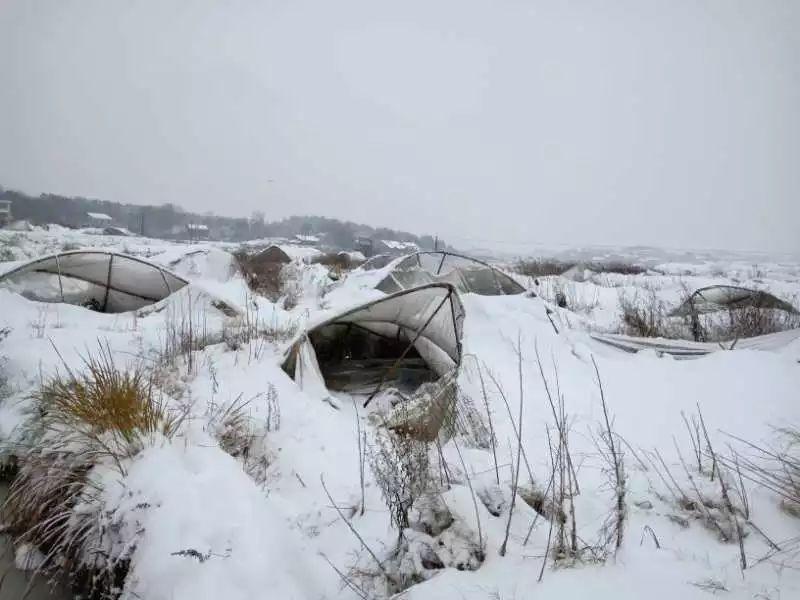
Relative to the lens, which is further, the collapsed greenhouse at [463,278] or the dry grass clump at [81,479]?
the collapsed greenhouse at [463,278]

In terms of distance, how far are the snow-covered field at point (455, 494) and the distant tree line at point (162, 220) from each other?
62.7 metres

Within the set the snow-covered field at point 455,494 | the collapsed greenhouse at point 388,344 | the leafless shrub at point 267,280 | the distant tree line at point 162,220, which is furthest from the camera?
the distant tree line at point 162,220

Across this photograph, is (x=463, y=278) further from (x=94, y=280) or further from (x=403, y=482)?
(x=403, y=482)

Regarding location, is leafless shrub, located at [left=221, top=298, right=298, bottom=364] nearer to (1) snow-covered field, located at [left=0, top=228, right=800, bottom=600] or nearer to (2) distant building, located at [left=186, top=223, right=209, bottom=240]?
(1) snow-covered field, located at [left=0, top=228, right=800, bottom=600]

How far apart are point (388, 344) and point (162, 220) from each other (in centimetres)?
9032

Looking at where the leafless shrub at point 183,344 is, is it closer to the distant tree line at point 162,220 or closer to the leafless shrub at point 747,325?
the leafless shrub at point 747,325

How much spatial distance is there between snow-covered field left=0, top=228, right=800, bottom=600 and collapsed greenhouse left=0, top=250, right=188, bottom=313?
302 centimetres

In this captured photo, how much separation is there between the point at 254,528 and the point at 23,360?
352 centimetres

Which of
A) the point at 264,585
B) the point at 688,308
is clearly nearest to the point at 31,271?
the point at 264,585

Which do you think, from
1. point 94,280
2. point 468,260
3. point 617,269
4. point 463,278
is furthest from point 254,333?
point 617,269

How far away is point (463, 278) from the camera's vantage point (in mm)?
10500

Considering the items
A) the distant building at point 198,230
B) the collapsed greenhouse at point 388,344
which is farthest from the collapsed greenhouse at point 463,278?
the distant building at point 198,230

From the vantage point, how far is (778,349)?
4.59 m

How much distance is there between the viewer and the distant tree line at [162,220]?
68562 mm
